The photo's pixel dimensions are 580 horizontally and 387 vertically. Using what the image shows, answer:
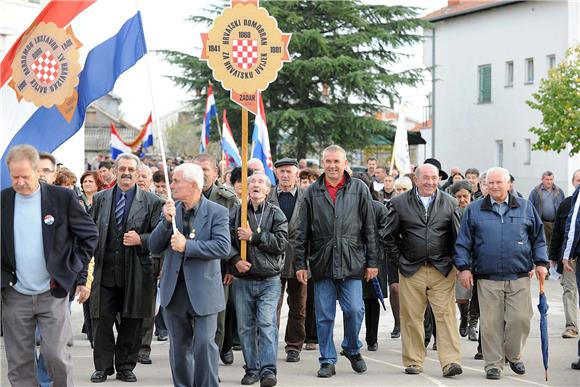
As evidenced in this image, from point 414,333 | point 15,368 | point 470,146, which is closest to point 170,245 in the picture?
point 15,368

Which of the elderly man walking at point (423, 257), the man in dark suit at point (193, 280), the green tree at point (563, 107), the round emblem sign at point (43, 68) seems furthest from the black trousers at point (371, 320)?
the green tree at point (563, 107)

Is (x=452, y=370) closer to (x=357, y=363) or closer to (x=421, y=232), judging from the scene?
(x=357, y=363)

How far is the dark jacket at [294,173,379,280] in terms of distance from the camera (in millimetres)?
11359

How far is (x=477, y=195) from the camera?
55.5ft

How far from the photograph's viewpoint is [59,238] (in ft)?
28.6

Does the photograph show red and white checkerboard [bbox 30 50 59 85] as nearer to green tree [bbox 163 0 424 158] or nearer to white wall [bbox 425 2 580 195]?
white wall [bbox 425 2 580 195]

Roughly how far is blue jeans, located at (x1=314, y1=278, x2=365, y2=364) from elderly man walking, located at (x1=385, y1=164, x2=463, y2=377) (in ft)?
1.91

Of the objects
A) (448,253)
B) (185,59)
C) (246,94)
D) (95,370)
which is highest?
(185,59)

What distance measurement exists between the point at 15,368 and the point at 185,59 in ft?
130

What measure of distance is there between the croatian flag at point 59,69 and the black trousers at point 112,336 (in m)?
1.70

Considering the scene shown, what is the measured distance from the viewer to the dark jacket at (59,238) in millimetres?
8617

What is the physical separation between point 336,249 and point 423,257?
3.14ft

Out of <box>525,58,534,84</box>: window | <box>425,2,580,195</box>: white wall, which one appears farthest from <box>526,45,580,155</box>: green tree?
<box>525,58,534,84</box>: window

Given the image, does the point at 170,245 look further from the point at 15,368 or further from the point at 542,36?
the point at 542,36
